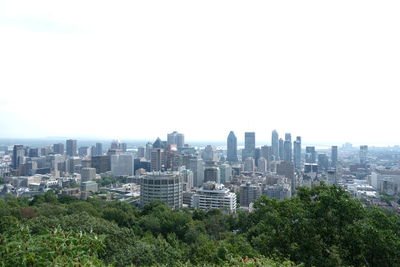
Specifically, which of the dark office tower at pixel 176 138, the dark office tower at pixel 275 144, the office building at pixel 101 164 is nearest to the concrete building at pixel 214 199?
the office building at pixel 101 164

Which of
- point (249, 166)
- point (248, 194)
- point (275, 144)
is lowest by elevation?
point (248, 194)

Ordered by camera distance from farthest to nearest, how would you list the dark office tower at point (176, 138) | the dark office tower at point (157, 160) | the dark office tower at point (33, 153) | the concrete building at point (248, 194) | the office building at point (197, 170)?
the dark office tower at point (176, 138)
the dark office tower at point (33, 153)
the dark office tower at point (157, 160)
the office building at point (197, 170)
the concrete building at point (248, 194)

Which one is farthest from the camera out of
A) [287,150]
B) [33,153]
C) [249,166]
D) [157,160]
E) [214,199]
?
[287,150]

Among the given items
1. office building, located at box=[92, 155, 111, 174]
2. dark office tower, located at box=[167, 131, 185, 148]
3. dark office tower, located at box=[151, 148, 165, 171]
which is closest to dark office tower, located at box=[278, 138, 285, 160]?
dark office tower, located at box=[167, 131, 185, 148]

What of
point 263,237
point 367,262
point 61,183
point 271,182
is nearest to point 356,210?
point 367,262

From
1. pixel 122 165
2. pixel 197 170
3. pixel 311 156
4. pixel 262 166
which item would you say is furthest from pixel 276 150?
pixel 122 165

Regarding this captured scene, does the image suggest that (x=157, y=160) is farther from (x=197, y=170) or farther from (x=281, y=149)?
(x=281, y=149)

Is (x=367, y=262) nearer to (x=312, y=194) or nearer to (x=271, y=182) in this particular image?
(x=312, y=194)

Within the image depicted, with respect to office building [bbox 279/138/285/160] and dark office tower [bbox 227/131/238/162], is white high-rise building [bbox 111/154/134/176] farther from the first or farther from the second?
office building [bbox 279/138/285/160]

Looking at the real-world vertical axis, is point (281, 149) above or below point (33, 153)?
above

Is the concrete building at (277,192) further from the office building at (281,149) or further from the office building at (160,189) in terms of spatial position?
the office building at (281,149)
